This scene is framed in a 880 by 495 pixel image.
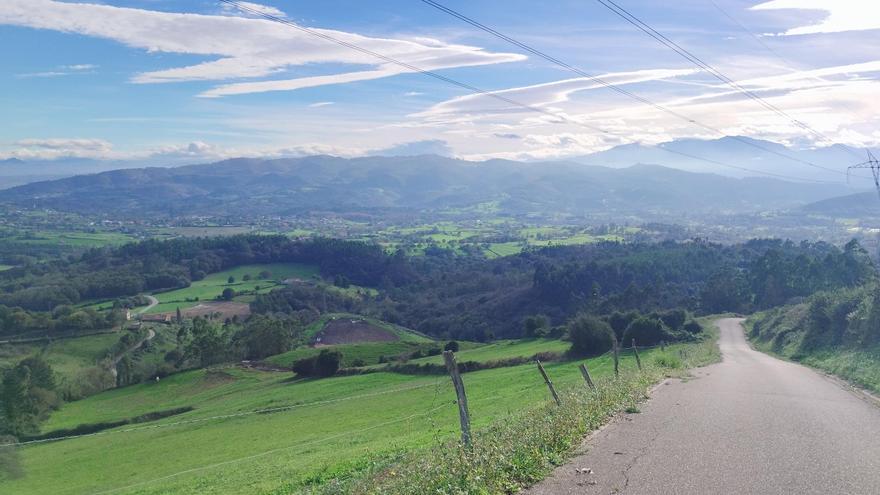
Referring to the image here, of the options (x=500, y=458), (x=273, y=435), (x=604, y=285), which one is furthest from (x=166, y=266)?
(x=500, y=458)

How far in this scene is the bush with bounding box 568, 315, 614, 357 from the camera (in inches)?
1823

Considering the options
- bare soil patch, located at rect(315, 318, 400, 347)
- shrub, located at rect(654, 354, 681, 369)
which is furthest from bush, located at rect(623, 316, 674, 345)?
bare soil patch, located at rect(315, 318, 400, 347)

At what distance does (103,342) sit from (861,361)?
78943 mm

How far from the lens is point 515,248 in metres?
181

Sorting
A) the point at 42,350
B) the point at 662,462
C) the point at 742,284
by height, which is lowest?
the point at 42,350

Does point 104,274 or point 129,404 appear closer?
point 129,404

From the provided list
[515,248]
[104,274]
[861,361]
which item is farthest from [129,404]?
[515,248]

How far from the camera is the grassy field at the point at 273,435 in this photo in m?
19.0

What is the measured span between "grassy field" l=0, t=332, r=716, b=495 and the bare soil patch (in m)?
34.2

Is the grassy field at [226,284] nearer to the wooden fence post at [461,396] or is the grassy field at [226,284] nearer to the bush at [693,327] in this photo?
the bush at [693,327]

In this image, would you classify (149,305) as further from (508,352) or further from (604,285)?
(604,285)

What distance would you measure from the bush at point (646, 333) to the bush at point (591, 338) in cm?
359

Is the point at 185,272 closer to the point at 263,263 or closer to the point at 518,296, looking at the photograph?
the point at 263,263

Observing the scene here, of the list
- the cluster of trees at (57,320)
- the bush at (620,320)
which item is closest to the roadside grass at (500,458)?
the bush at (620,320)
